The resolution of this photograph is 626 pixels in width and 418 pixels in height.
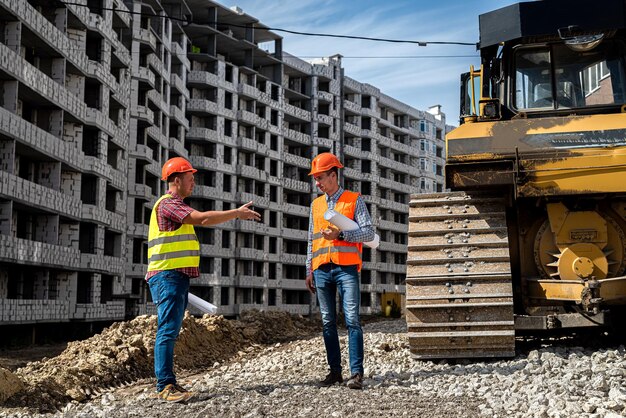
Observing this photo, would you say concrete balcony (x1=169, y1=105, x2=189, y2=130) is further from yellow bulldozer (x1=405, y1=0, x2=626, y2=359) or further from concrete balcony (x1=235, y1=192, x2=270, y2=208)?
yellow bulldozer (x1=405, y1=0, x2=626, y2=359)

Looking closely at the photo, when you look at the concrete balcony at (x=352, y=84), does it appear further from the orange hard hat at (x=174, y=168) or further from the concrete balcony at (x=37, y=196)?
the orange hard hat at (x=174, y=168)

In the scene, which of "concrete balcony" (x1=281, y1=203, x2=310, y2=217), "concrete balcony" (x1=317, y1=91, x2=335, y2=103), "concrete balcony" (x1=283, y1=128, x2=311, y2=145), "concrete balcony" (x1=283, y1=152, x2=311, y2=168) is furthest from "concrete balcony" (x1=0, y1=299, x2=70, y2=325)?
"concrete balcony" (x1=317, y1=91, x2=335, y2=103)

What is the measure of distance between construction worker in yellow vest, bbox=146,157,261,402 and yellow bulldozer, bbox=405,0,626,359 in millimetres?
2578

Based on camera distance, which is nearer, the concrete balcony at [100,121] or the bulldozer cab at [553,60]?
the bulldozer cab at [553,60]

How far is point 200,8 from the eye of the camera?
5816 cm

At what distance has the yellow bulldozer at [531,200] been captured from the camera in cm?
802

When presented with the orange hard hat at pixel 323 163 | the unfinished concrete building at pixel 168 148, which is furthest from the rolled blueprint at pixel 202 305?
the unfinished concrete building at pixel 168 148

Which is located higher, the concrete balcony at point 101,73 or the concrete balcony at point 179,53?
the concrete balcony at point 179,53

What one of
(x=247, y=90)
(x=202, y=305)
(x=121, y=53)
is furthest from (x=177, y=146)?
(x=202, y=305)

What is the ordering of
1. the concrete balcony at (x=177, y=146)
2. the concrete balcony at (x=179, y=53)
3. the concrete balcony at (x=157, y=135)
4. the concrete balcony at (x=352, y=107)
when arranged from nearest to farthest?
the concrete balcony at (x=157, y=135) → the concrete balcony at (x=177, y=146) → the concrete balcony at (x=179, y=53) → the concrete balcony at (x=352, y=107)

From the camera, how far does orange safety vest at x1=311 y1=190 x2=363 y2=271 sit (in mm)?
7430

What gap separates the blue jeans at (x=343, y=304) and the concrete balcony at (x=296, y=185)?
57538 millimetres

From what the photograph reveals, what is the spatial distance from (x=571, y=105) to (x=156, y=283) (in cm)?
521

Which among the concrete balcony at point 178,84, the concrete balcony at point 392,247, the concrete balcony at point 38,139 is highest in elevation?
the concrete balcony at point 178,84
